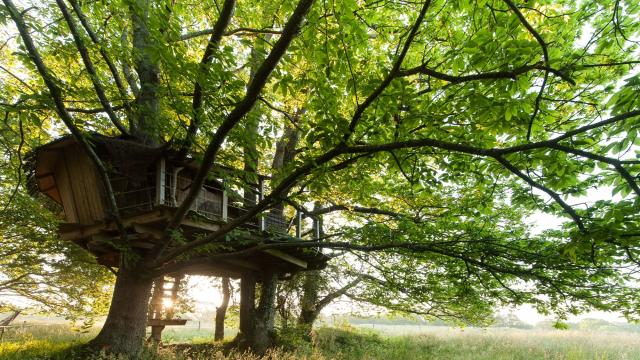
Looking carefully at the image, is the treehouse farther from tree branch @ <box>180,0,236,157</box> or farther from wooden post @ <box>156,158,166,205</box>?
tree branch @ <box>180,0,236,157</box>

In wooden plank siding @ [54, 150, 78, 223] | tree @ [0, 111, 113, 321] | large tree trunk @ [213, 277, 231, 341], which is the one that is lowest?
large tree trunk @ [213, 277, 231, 341]

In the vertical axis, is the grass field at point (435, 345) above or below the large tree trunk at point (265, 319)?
below

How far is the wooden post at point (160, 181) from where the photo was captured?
7.68m

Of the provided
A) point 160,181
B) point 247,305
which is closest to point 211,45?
point 160,181

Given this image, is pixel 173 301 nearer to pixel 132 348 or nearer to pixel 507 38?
pixel 132 348

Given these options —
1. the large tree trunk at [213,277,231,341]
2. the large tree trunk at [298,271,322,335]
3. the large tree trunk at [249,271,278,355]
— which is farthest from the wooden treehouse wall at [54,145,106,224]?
the large tree trunk at [213,277,231,341]

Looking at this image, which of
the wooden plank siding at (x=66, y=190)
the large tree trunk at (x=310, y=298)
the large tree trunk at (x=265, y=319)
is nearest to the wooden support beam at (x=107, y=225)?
the wooden plank siding at (x=66, y=190)

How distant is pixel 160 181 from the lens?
7.83 metres

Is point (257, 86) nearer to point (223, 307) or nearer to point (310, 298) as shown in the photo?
point (310, 298)

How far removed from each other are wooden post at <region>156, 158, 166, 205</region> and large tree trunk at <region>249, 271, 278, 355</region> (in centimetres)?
555

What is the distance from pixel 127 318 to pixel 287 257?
432cm

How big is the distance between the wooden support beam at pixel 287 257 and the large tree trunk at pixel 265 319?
4.28 ft

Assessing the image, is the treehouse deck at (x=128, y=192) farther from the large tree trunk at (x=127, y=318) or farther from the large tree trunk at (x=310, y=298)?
the large tree trunk at (x=310, y=298)

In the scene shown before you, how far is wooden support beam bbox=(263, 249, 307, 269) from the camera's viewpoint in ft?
32.7
